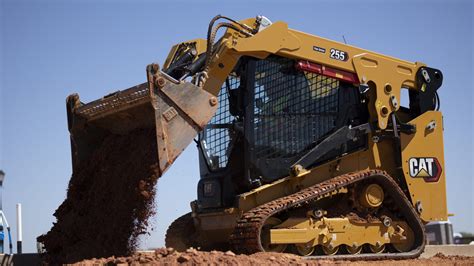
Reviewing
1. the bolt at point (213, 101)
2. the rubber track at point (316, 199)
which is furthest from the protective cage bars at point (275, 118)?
the bolt at point (213, 101)

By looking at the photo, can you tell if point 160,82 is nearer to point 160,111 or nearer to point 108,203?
point 160,111

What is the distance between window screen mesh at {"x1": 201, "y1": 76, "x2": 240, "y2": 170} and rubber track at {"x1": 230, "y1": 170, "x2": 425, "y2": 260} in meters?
1.11

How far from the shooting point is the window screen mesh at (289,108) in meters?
11.0

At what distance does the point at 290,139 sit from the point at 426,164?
2.43m

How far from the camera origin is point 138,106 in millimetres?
10250

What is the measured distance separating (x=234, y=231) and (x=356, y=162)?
8.18 feet

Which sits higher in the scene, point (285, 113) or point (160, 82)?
point (160, 82)

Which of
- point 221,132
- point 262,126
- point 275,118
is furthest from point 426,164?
point 221,132

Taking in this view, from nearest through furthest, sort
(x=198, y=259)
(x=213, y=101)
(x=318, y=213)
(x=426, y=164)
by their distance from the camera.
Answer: (x=198, y=259), (x=213, y=101), (x=318, y=213), (x=426, y=164)

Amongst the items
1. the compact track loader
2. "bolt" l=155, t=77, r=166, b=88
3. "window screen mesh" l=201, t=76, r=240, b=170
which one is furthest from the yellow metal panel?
"bolt" l=155, t=77, r=166, b=88

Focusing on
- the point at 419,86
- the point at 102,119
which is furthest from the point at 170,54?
the point at 419,86

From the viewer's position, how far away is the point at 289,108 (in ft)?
36.8

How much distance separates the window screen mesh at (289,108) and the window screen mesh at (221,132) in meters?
0.43

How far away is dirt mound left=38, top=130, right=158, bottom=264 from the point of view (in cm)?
973
